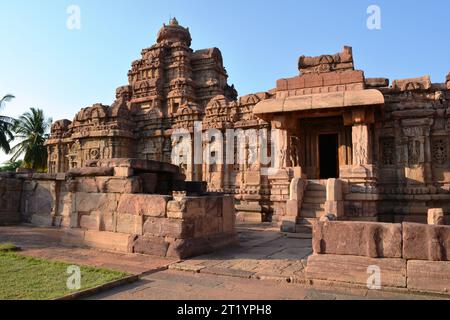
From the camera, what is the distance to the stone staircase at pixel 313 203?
10445 mm

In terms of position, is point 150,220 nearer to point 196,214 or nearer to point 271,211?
point 196,214

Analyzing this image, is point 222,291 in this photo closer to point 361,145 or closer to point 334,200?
point 334,200

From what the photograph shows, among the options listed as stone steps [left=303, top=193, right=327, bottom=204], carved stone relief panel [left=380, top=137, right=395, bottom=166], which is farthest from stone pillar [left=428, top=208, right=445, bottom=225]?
carved stone relief panel [left=380, top=137, right=395, bottom=166]

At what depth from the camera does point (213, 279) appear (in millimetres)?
4895

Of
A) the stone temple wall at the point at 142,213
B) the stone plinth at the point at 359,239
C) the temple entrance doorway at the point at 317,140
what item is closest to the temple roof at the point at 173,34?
the temple entrance doorway at the point at 317,140

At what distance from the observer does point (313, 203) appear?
11.2 m

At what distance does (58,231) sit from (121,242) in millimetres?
4129

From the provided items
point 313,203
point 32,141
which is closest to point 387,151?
point 313,203

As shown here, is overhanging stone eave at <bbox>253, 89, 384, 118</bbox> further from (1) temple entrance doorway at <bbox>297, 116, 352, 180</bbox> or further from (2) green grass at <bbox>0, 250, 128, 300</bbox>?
(2) green grass at <bbox>0, 250, 128, 300</bbox>

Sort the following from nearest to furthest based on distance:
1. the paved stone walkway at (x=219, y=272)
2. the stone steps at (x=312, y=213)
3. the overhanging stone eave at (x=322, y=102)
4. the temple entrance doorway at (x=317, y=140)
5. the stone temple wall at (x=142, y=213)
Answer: the paved stone walkway at (x=219, y=272), the stone temple wall at (x=142, y=213), the stone steps at (x=312, y=213), the overhanging stone eave at (x=322, y=102), the temple entrance doorway at (x=317, y=140)

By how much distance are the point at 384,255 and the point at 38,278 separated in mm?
4552

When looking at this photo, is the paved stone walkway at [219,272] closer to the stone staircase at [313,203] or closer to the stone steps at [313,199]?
the stone staircase at [313,203]

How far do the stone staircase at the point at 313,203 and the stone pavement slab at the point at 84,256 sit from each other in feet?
17.8
